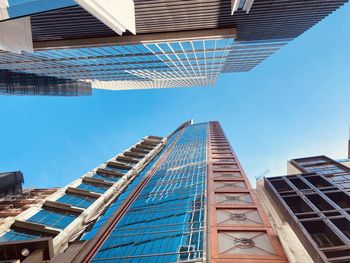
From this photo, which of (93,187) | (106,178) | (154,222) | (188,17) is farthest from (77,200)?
(188,17)

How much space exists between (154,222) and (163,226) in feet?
8.08

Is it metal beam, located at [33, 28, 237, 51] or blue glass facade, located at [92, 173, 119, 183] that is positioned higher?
metal beam, located at [33, 28, 237, 51]

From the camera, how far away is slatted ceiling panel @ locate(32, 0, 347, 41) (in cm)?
2898

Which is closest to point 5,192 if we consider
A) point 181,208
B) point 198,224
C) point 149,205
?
point 149,205

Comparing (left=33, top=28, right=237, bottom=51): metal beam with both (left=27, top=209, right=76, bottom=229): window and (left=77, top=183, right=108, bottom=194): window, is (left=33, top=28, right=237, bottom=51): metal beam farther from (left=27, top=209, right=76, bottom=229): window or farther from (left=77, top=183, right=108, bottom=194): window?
(left=77, top=183, right=108, bottom=194): window

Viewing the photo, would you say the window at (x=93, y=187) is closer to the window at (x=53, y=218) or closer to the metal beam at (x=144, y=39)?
the window at (x=53, y=218)

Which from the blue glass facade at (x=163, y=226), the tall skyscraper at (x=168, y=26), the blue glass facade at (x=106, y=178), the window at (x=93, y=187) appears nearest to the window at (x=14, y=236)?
the blue glass facade at (x=163, y=226)

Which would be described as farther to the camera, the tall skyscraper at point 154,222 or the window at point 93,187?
the window at point 93,187

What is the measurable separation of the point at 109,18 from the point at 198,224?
1983 cm

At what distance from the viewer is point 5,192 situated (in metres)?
67.4

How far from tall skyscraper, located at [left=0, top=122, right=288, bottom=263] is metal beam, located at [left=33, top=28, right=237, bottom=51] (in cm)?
1777

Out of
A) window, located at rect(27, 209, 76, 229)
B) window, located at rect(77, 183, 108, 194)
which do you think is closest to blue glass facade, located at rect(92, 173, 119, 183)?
window, located at rect(77, 183, 108, 194)

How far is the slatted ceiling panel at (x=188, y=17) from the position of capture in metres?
29.0

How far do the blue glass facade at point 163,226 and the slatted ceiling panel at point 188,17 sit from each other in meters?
19.2
